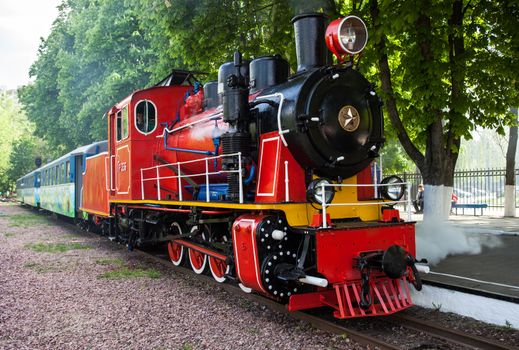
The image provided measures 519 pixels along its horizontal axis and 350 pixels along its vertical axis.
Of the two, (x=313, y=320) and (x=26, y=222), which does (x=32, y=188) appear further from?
(x=313, y=320)

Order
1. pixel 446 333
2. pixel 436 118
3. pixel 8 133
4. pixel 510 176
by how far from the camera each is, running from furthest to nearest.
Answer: pixel 8 133 → pixel 510 176 → pixel 436 118 → pixel 446 333

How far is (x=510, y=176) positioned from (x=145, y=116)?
43.0 ft

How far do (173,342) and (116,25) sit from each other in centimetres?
1960

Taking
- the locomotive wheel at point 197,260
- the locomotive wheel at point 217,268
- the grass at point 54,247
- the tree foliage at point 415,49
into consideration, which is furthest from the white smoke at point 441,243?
the grass at point 54,247

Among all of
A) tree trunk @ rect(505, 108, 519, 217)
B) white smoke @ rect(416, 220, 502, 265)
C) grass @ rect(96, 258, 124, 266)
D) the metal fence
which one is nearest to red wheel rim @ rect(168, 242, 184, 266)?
grass @ rect(96, 258, 124, 266)

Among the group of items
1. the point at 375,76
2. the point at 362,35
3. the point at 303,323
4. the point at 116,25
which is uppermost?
the point at 116,25

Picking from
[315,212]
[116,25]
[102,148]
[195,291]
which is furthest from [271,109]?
[116,25]

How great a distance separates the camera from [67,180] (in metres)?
18.8

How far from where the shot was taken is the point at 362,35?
223 inches

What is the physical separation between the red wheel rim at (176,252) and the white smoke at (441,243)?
4.44 meters

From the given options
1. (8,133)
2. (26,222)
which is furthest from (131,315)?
(8,133)

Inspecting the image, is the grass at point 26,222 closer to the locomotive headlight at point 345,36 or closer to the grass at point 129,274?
the grass at point 129,274

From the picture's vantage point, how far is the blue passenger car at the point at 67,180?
16.6m

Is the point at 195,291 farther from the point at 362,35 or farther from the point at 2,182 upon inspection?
the point at 2,182
